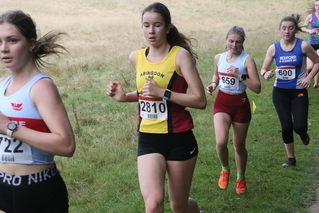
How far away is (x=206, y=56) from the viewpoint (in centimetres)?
2059

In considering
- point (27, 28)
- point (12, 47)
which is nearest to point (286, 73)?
point (27, 28)

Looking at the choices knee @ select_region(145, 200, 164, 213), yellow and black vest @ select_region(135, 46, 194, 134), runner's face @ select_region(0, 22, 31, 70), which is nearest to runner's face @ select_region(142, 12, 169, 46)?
yellow and black vest @ select_region(135, 46, 194, 134)

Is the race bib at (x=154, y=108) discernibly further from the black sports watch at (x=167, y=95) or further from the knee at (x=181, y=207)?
the knee at (x=181, y=207)

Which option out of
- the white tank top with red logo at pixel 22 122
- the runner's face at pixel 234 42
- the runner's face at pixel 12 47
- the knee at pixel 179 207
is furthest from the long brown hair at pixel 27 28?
the runner's face at pixel 234 42

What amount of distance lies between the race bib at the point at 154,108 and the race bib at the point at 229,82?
2202 millimetres

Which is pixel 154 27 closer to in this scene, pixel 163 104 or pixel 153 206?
pixel 163 104

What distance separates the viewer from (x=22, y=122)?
3.11m

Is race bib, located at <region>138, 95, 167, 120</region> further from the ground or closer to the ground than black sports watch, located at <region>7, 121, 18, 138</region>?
closer to the ground

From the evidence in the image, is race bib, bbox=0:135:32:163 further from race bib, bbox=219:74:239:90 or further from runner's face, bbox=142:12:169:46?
race bib, bbox=219:74:239:90

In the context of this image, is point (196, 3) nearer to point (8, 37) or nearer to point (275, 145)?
point (275, 145)

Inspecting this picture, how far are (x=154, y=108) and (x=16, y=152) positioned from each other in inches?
62.7

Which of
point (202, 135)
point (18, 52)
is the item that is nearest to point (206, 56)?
point (202, 135)

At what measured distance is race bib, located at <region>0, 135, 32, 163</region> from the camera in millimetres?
3137

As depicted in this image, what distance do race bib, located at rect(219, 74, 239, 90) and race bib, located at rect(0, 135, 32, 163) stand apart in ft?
12.4
